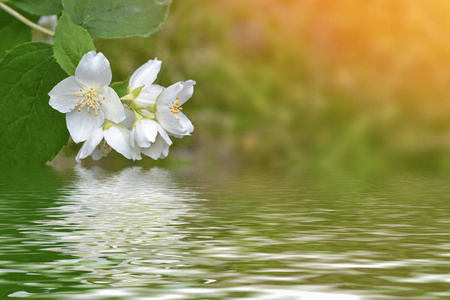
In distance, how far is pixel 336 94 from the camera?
9.18 meters

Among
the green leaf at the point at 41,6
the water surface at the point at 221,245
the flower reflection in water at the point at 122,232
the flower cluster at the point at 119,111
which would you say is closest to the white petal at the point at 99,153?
the flower cluster at the point at 119,111

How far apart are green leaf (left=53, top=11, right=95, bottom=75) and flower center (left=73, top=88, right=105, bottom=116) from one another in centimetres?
2

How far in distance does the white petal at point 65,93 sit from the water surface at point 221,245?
0.79 meters

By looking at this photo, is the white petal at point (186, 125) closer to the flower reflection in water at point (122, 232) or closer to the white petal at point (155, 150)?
the white petal at point (155, 150)

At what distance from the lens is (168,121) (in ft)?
1.78

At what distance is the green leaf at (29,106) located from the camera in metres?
0.57

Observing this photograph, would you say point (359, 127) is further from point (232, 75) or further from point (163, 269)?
point (163, 269)

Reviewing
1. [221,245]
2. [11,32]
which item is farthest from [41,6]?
[221,245]

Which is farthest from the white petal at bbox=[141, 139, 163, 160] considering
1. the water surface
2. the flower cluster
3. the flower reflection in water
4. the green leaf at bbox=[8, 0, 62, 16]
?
the flower reflection in water

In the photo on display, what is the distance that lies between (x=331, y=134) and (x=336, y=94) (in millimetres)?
663

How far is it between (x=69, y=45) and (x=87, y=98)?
4 cm

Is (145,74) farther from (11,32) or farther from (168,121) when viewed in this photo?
(11,32)

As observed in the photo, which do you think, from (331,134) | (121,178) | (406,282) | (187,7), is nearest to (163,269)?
(406,282)

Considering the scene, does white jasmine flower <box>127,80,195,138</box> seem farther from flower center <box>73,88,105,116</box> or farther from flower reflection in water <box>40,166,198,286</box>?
flower reflection in water <box>40,166,198,286</box>
